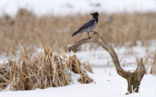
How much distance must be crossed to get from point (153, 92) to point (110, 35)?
5223mm

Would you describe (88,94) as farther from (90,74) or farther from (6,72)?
(6,72)

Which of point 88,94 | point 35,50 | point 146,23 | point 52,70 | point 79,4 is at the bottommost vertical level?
point 88,94

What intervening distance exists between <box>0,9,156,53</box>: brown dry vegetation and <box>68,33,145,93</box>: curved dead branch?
3.88m

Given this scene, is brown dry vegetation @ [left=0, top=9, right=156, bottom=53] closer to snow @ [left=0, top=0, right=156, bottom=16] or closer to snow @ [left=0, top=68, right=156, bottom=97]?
snow @ [left=0, top=0, right=156, bottom=16]

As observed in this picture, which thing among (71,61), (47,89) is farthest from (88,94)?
(71,61)

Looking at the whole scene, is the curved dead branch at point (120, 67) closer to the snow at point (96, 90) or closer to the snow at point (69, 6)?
the snow at point (96, 90)

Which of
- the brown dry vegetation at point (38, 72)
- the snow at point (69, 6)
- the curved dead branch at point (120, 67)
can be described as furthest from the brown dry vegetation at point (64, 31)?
the curved dead branch at point (120, 67)

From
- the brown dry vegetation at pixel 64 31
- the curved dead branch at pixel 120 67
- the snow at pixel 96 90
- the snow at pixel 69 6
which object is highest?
the snow at pixel 69 6

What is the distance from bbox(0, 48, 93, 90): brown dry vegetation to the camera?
3668 millimetres

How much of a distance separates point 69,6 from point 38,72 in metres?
11.0

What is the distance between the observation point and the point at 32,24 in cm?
977

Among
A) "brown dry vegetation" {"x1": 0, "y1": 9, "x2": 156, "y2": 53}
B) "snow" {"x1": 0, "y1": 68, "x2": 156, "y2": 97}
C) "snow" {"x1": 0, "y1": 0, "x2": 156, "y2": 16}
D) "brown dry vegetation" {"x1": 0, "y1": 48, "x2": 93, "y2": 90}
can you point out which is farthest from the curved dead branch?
"snow" {"x1": 0, "y1": 0, "x2": 156, "y2": 16}

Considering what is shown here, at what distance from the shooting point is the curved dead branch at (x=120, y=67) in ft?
9.35

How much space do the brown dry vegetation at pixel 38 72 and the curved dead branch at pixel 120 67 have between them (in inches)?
35.7
